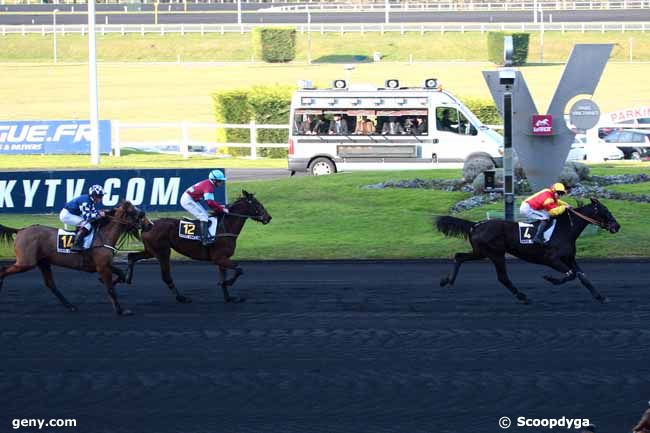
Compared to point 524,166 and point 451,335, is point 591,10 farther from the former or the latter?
point 451,335

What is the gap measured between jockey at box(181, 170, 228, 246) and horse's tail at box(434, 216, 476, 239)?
316cm

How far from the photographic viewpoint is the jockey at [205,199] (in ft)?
50.7

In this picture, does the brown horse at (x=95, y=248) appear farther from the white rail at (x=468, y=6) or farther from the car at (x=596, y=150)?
the white rail at (x=468, y=6)

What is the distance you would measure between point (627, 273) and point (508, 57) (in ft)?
13.4

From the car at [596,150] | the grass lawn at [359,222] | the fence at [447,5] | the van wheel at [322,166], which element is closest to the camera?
the grass lawn at [359,222]

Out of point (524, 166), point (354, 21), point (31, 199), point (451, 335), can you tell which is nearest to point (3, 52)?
point (354, 21)

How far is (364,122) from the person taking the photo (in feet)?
101

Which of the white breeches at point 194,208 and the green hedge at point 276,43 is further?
the green hedge at point 276,43

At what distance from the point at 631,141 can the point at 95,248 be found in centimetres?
2637

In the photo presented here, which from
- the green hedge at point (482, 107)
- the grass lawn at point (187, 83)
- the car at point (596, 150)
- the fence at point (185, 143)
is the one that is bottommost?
the car at point (596, 150)

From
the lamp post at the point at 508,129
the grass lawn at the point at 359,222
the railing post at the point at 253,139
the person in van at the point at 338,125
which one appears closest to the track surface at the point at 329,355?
the lamp post at the point at 508,129

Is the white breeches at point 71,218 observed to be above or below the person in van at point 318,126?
Answer: below

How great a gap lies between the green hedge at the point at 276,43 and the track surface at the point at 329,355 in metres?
53.5

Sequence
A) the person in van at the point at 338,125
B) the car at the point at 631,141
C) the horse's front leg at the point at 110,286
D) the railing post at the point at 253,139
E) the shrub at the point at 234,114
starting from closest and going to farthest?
the horse's front leg at the point at 110,286, the person in van at the point at 338,125, the car at the point at 631,141, the railing post at the point at 253,139, the shrub at the point at 234,114
